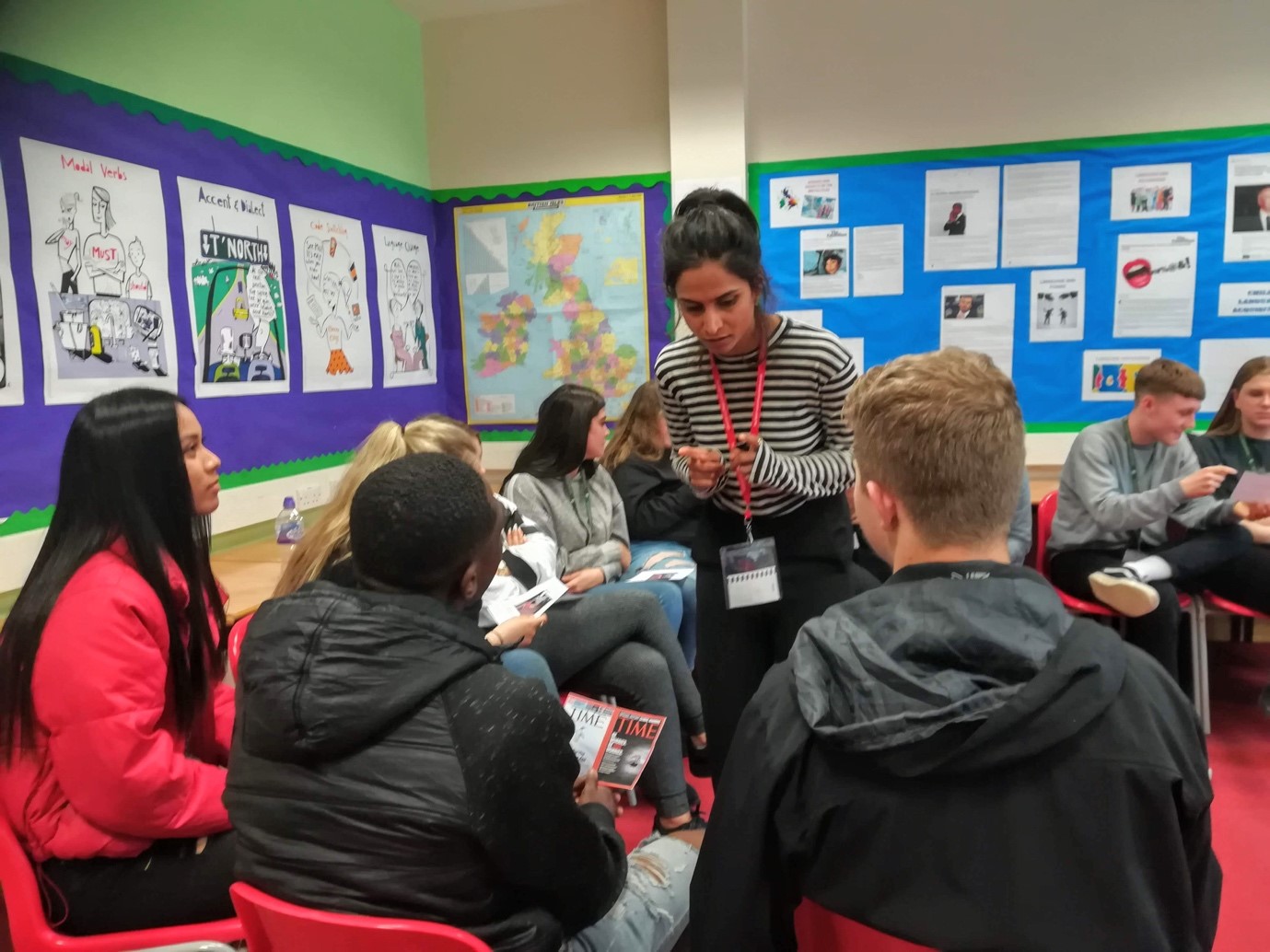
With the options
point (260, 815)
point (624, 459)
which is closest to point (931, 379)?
point (260, 815)

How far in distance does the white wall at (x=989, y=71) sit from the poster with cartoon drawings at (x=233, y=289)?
223cm

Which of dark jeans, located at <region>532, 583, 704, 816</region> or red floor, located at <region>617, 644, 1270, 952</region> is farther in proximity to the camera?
dark jeans, located at <region>532, 583, 704, 816</region>

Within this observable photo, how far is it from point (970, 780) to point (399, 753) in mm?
597

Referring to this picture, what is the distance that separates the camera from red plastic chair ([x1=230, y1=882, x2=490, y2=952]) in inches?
33.7

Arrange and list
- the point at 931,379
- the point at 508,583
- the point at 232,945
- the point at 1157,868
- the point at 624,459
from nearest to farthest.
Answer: the point at 1157,868, the point at 931,379, the point at 232,945, the point at 508,583, the point at 624,459

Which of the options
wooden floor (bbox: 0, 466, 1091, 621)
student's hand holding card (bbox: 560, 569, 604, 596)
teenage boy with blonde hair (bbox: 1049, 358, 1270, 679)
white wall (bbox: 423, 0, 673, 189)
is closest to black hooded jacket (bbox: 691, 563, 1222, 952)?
wooden floor (bbox: 0, 466, 1091, 621)

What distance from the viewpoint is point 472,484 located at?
1104 millimetres

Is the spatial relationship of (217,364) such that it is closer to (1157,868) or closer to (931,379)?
(931,379)

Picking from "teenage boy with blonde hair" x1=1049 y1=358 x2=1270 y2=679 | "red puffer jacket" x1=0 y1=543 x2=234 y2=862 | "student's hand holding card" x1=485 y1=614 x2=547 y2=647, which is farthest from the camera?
"teenage boy with blonde hair" x1=1049 y1=358 x2=1270 y2=679

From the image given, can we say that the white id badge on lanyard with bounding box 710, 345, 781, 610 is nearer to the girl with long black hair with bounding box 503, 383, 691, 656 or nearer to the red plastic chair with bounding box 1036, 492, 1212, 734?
the girl with long black hair with bounding box 503, 383, 691, 656

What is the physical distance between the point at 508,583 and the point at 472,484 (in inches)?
47.2

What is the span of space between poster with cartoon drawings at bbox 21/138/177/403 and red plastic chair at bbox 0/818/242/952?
52.4 inches

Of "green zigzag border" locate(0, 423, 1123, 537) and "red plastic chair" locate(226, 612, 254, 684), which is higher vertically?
"green zigzag border" locate(0, 423, 1123, 537)

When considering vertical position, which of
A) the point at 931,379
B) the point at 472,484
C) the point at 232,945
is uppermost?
the point at 931,379
